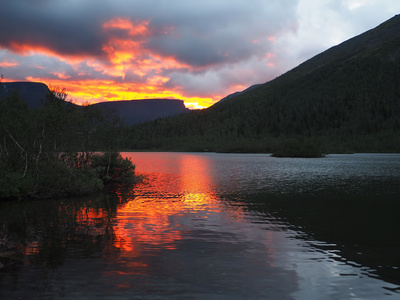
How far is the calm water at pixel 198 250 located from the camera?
38.5 feet

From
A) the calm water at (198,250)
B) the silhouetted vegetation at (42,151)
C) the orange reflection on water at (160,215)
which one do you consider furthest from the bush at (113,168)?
the calm water at (198,250)

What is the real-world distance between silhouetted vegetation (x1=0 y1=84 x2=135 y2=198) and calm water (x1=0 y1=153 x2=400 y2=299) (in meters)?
2.52

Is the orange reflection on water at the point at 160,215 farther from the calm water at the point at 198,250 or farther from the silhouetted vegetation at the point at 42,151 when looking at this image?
the silhouetted vegetation at the point at 42,151

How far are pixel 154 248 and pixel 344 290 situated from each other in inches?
342

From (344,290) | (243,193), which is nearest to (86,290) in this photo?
(344,290)

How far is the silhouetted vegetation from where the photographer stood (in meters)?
29.6

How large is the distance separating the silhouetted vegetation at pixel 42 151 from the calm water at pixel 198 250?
2.52 meters

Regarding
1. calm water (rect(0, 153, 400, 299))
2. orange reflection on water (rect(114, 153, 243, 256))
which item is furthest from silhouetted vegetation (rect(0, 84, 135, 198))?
orange reflection on water (rect(114, 153, 243, 256))

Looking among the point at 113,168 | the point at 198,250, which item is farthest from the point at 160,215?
the point at 113,168

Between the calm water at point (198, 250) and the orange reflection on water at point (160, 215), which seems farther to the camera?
the orange reflection on water at point (160, 215)

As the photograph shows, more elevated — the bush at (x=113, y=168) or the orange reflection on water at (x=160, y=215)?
the bush at (x=113, y=168)

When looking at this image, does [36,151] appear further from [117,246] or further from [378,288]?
[378,288]

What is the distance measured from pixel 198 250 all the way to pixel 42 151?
76.6ft

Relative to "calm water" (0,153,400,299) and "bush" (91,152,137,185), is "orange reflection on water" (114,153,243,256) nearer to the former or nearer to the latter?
"calm water" (0,153,400,299)
